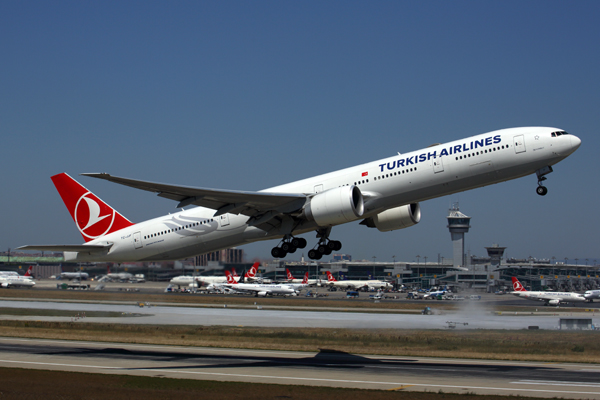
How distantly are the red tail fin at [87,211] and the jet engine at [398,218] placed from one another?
56.6ft

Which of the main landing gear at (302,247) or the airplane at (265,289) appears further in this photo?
the airplane at (265,289)

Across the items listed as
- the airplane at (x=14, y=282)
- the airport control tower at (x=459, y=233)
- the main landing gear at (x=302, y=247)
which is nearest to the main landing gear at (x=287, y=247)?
the main landing gear at (x=302, y=247)

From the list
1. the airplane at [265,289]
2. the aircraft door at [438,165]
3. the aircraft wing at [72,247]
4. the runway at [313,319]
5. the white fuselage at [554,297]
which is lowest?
the white fuselage at [554,297]

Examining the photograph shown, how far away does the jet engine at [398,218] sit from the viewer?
35531 mm

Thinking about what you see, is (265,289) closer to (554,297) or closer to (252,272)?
(252,272)

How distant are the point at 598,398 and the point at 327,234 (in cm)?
1900

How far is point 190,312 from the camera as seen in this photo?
4947 centimetres

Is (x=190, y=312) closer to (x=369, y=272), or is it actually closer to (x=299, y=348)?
(x=299, y=348)

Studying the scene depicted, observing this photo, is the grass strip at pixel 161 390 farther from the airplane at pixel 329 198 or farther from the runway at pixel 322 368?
the airplane at pixel 329 198

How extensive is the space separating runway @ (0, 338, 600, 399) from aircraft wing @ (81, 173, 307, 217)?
7.73 m

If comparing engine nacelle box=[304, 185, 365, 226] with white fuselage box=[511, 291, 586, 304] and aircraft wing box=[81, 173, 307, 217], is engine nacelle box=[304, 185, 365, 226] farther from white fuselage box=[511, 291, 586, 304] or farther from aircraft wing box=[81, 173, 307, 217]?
white fuselage box=[511, 291, 586, 304]

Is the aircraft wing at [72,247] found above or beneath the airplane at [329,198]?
beneath

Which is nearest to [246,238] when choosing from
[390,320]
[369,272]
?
[390,320]

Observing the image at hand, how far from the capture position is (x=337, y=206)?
29.9m
